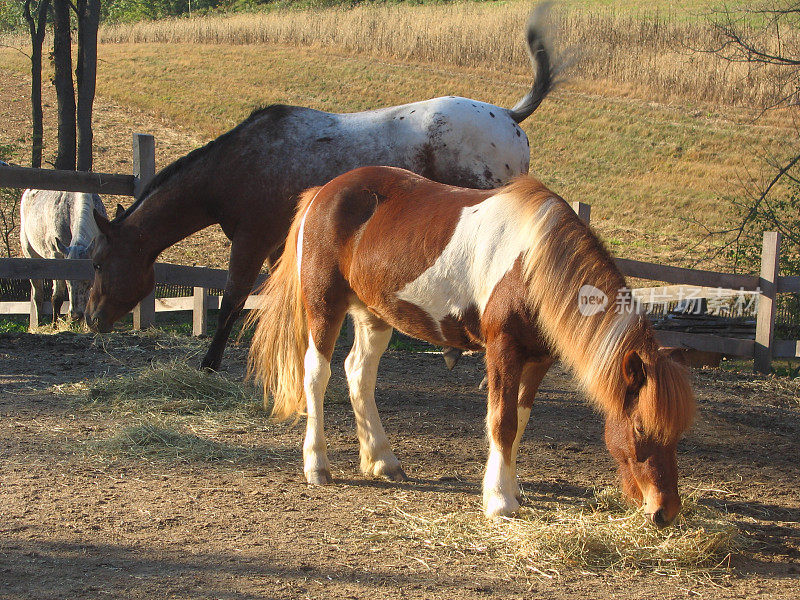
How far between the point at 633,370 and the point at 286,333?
215cm

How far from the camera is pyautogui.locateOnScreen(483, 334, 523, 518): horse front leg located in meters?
3.35

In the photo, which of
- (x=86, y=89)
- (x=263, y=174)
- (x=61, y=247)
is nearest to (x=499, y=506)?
(x=263, y=174)

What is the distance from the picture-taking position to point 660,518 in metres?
2.95

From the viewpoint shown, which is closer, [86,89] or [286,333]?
[286,333]

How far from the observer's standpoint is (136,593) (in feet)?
8.52

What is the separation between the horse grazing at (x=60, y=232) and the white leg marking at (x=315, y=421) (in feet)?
17.8

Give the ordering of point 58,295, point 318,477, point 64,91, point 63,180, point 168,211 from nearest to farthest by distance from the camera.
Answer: point 318,477 < point 168,211 < point 63,180 < point 58,295 < point 64,91

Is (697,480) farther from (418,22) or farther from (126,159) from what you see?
(418,22)

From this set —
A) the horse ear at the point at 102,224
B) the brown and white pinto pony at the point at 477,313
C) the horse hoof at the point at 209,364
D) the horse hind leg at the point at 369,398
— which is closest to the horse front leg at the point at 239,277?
the horse hoof at the point at 209,364

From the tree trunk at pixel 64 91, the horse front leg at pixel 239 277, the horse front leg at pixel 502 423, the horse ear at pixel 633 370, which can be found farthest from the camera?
the tree trunk at pixel 64 91

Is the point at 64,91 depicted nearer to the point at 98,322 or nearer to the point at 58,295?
the point at 58,295

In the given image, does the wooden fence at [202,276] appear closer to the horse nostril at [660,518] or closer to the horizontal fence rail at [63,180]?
the horizontal fence rail at [63,180]

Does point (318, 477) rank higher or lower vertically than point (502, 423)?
lower

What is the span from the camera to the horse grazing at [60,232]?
8734 millimetres
